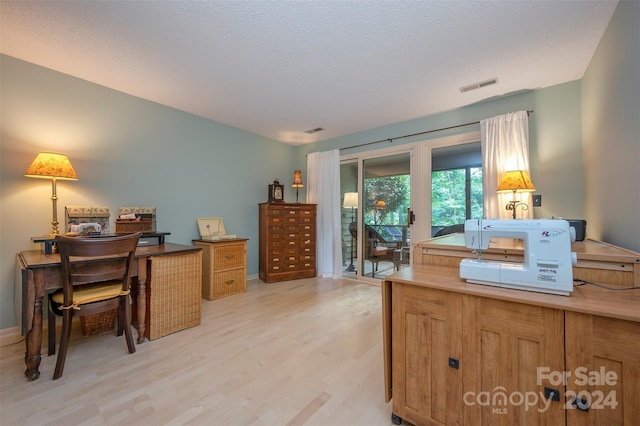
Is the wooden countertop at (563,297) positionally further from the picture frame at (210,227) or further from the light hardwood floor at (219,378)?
the picture frame at (210,227)

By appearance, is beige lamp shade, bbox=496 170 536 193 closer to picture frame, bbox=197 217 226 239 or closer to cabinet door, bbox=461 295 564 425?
cabinet door, bbox=461 295 564 425

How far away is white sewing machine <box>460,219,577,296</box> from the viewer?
1054 mm

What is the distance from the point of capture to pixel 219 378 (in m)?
1.68

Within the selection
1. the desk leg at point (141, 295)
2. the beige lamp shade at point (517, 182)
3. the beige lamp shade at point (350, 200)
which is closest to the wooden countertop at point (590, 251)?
the beige lamp shade at point (517, 182)

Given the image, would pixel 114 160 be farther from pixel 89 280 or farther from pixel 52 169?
pixel 89 280

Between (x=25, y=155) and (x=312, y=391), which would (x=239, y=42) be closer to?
(x=25, y=155)

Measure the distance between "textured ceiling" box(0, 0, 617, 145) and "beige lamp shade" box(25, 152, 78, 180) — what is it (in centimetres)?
90

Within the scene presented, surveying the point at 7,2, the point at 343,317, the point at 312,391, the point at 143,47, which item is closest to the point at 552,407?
the point at 312,391

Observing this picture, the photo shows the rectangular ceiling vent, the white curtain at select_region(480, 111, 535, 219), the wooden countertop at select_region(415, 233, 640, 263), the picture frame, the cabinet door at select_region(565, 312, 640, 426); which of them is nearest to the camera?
the cabinet door at select_region(565, 312, 640, 426)

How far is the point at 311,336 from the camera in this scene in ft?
7.45

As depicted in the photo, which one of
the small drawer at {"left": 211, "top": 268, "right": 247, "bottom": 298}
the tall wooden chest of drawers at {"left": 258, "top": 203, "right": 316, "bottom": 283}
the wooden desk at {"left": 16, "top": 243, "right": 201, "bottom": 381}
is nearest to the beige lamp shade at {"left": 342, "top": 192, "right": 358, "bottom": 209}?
the tall wooden chest of drawers at {"left": 258, "top": 203, "right": 316, "bottom": 283}

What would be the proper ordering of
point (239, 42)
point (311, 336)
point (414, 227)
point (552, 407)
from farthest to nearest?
point (414, 227), point (311, 336), point (239, 42), point (552, 407)

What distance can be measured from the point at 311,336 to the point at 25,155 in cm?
308

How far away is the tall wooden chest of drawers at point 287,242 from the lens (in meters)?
4.06
